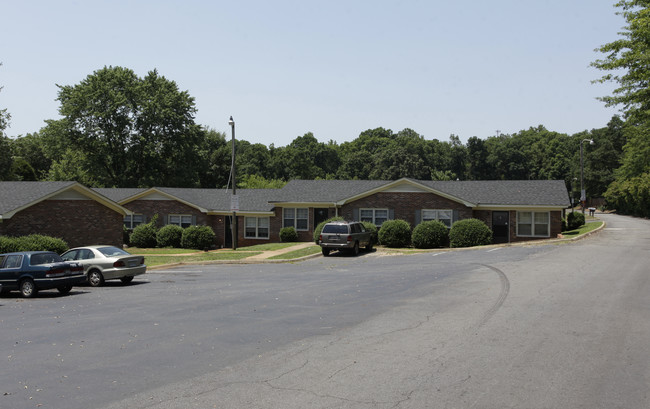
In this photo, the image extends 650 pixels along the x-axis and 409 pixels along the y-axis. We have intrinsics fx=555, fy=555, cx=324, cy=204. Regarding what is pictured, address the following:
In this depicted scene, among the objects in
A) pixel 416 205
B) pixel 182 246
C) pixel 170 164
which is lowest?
pixel 182 246

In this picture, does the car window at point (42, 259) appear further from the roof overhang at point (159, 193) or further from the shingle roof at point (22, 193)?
the roof overhang at point (159, 193)

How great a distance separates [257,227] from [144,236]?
8251 mm

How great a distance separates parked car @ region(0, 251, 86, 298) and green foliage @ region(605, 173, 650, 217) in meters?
61.3

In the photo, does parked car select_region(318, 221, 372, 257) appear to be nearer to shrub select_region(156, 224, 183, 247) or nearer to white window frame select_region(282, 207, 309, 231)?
white window frame select_region(282, 207, 309, 231)

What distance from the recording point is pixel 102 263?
2048cm

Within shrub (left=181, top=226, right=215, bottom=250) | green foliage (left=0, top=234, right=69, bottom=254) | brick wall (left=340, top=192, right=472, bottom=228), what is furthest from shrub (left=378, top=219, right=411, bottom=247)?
green foliage (left=0, top=234, right=69, bottom=254)

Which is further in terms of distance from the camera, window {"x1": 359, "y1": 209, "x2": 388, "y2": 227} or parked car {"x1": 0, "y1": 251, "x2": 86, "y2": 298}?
window {"x1": 359, "y1": 209, "x2": 388, "y2": 227}

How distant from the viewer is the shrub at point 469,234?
33562 millimetres

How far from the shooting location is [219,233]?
42.5 metres

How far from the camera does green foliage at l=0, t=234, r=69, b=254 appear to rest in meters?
24.4

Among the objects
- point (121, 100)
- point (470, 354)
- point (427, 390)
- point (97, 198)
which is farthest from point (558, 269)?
point (121, 100)

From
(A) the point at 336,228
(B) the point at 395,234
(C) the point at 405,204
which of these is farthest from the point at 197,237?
(C) the point at 405,204

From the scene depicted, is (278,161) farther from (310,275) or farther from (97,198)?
(310,275)

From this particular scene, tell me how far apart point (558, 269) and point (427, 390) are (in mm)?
14090
